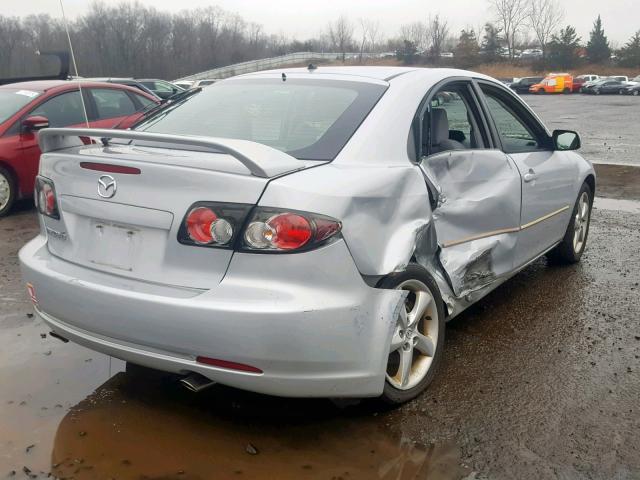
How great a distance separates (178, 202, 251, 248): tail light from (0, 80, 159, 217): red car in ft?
15.3

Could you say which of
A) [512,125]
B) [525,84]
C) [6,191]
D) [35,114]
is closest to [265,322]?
[512,125]

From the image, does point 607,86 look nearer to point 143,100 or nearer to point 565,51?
point 565,51

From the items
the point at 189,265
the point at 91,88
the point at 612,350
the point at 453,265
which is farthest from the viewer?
the point at 91,88

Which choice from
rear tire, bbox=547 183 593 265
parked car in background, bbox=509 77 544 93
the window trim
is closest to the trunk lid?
the window trim

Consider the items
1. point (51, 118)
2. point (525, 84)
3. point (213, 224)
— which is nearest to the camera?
point (213, 224)

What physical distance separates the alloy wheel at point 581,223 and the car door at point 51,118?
16.7 ft

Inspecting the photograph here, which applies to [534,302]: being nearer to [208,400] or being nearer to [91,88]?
[208,400]

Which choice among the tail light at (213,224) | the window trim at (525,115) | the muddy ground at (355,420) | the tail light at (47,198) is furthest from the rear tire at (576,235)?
the tail light at (47,198)

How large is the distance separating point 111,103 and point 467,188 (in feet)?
19.8

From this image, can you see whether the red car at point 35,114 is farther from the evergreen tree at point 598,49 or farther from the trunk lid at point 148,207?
the evergreen tree at point 598,49

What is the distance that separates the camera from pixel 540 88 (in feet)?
165

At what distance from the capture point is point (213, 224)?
8.14 feet

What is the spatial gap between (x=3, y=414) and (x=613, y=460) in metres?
2.61

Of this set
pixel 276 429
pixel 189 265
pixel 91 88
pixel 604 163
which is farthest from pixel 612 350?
pixel 604 163
